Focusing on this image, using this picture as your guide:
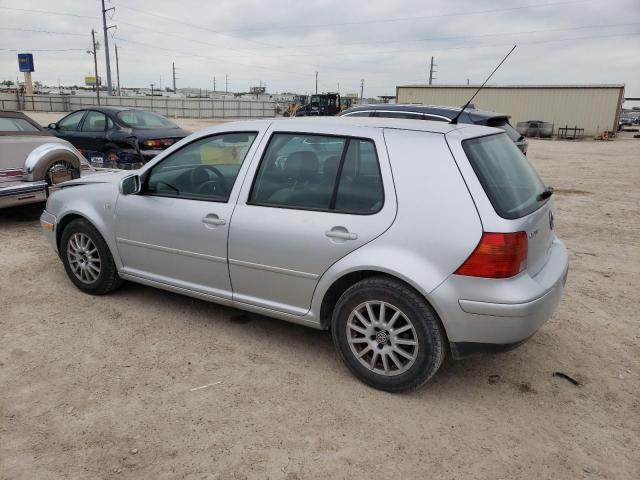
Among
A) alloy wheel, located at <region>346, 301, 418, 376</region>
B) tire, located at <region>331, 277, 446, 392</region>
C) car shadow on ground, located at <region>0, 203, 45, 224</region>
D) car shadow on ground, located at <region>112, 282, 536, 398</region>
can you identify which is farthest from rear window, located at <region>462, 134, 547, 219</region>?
car shadow on ground, located at <region>0, 203, 45, 224</region>

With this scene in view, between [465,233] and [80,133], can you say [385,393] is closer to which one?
[465,233]

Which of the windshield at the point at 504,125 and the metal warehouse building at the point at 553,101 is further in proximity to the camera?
the metal warehouse building at the point at 553,101

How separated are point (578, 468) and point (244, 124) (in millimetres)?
2976

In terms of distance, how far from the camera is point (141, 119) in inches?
395

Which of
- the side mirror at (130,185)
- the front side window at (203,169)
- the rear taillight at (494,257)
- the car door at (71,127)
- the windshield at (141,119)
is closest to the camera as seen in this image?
the rear taillight at (494,257)

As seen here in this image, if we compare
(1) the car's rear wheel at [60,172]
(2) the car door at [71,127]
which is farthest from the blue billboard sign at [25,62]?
(1) the car's rear wheel at [60,172]

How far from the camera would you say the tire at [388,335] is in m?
2.88

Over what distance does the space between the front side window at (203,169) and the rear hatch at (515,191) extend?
1.58 metres

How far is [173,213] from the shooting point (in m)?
3.73

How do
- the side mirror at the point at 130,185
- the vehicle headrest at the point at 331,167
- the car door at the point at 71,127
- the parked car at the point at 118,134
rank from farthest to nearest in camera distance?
1. the car door at the point at 71,127
2. the parked car at the point at 118,134
3. the side mirror at the point at 130,185
4. the vehicle headrest at the point at 331,167

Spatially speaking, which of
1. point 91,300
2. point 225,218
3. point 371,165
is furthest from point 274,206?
point 91,300

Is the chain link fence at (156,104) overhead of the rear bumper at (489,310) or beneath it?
overhead

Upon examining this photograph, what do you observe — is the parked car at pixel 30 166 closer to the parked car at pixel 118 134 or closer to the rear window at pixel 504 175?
the parked car at pixel 118 134

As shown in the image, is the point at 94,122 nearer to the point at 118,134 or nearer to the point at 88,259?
the point at 118,134
